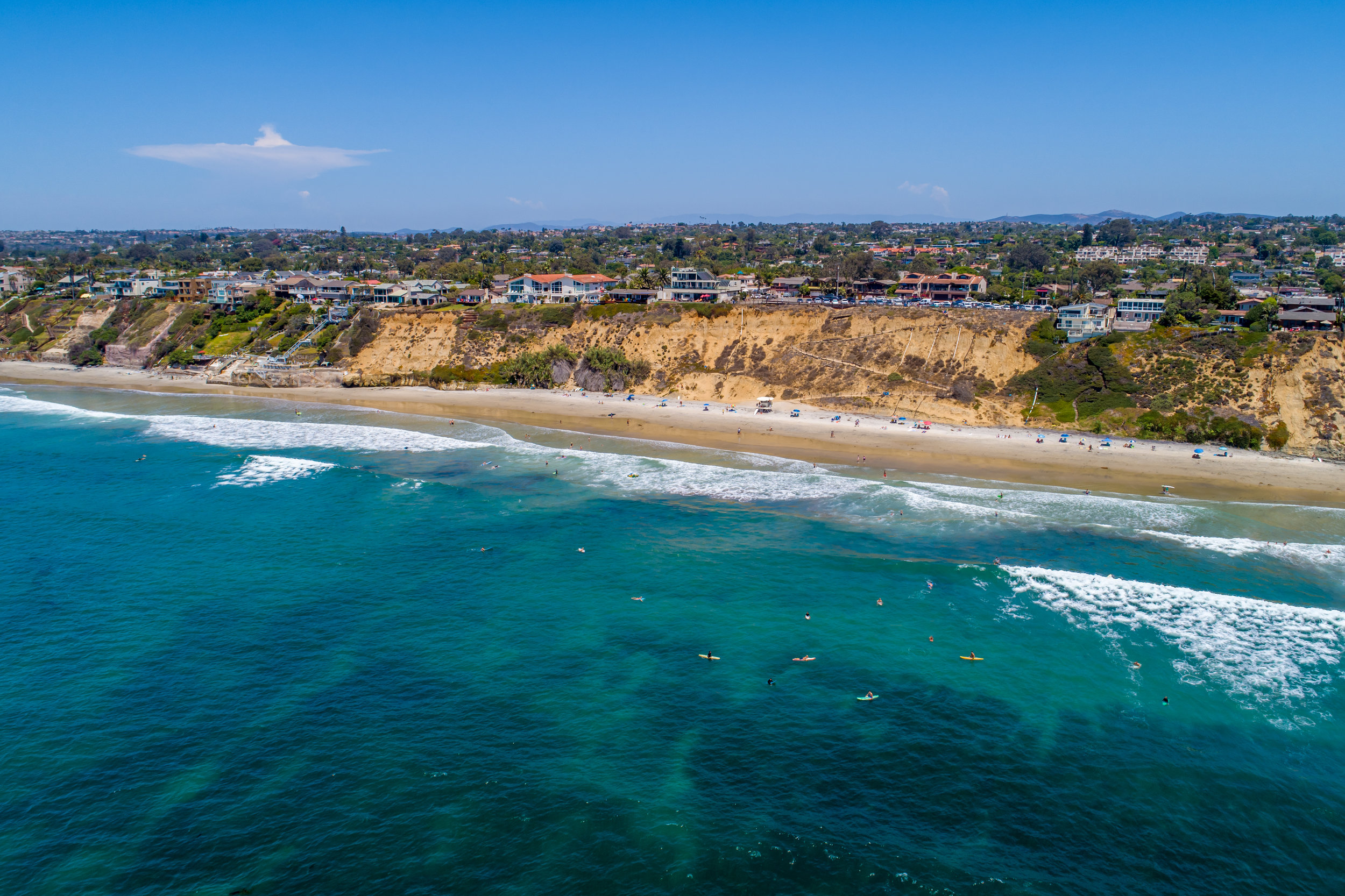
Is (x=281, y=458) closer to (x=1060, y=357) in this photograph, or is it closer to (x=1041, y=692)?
(x=1041, y=692)

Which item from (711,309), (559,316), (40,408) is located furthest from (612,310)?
(40,408)

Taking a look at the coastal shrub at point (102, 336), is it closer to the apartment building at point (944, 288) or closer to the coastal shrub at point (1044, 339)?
the apartment building at point (944, 288)

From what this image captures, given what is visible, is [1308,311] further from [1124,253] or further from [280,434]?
[1124,253]

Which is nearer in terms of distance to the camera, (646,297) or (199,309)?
(646,297)

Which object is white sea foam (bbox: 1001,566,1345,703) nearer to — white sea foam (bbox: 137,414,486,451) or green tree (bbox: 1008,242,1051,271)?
white sea foam (bbox: 137,414,486,451)

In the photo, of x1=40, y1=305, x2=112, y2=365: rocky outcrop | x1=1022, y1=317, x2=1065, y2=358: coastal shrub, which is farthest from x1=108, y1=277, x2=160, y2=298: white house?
x1=1022, y1=317, x2=1065, y2=358: coastal shrub

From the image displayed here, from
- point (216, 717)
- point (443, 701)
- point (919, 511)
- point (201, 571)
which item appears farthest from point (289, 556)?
point (919, 511)
